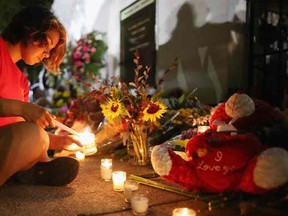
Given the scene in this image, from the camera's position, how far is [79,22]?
9.04m

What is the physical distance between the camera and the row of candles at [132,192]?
2008mm

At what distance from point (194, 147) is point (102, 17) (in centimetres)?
618

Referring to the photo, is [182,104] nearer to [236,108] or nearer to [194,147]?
[236,108]

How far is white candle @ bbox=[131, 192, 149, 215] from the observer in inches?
87.4

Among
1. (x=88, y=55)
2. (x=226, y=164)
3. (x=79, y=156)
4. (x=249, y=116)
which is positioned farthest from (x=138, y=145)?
(x=88, y=55)

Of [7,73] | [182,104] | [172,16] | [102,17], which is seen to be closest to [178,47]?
[172,16]

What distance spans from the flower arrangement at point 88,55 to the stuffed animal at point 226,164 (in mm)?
5606

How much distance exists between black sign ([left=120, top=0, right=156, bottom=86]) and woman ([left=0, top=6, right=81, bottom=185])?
2.87 m

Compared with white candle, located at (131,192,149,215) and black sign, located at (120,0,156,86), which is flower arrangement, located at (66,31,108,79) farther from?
white candle, located at (131,192,149,215)

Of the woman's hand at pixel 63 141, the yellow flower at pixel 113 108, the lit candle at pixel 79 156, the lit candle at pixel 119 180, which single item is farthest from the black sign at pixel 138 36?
the lit candle at pixel 119 180

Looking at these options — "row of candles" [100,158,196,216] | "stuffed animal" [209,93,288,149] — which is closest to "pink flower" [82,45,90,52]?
"row of candles" [100,158,196,216]

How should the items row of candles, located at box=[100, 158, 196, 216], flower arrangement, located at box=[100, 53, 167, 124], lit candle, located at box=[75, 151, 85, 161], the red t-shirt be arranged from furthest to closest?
lit candle, located at box=[75, 151, 85, 161]
flower arrangement, located at box=[100, 53, 167, 124]
the red t-shirt
row of candles, located at box=[100, 158, 196, 216]

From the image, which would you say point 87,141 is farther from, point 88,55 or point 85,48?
point 85,48

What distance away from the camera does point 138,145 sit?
3441 mm
